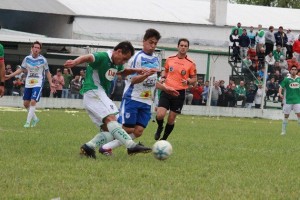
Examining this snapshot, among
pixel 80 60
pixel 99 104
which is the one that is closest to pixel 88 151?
pixel 99 104

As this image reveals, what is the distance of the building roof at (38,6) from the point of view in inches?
1555

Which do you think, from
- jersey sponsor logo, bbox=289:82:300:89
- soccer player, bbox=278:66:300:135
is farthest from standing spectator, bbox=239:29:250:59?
jersey sponsor logo, bbox=289:82:300:89

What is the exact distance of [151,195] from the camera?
7961 millimetres

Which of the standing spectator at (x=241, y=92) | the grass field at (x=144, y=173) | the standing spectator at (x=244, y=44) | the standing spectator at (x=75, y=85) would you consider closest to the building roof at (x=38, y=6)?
the standing spectator at (x=75, y=85)

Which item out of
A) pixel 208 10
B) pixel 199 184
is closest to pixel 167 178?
pixel 199 184

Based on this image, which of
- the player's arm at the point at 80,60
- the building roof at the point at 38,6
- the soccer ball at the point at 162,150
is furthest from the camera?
the building roof at the point at 38,6

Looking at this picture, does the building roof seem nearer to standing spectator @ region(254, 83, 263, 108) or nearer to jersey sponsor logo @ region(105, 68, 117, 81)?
standing spectator @ region(254, 83, 263, 108)

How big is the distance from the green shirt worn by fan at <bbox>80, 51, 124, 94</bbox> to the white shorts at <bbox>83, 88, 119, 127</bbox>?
0.30ft

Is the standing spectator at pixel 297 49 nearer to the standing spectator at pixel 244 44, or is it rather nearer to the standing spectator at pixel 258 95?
Result: the standing spectator at pixel 244 44

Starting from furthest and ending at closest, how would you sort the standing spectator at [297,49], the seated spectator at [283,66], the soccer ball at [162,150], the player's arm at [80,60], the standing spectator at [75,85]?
the standing spectator at [297,49]
the seated spectator at [283,66]
the standing spectator at [75,85]
the soccer ball at [162,150]
the player's arm at [80,60]

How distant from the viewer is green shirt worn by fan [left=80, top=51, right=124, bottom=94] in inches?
450

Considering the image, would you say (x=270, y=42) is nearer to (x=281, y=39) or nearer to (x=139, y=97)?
(x=281, y=39)

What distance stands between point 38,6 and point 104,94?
98.0 ft

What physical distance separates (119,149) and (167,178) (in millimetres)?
4261
